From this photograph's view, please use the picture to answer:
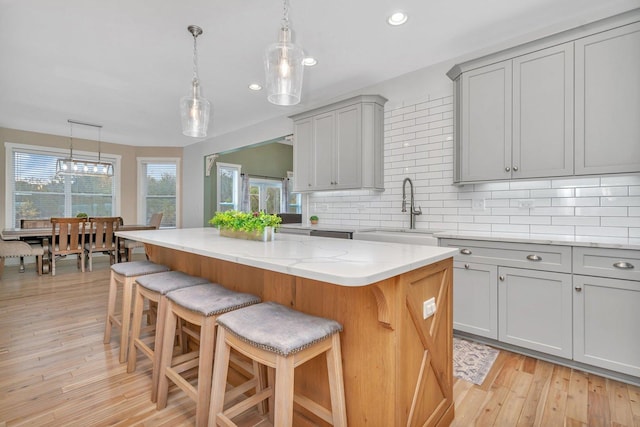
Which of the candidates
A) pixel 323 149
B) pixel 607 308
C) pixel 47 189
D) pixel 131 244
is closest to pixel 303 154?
pixel 323 149

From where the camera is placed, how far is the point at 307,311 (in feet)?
5.04

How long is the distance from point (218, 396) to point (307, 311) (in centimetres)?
53

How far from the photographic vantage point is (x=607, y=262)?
2.01m

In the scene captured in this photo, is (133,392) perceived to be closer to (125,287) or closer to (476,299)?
(125,287)

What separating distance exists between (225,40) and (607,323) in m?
3.69

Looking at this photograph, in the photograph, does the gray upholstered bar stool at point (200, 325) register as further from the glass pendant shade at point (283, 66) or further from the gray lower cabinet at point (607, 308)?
the gray lower cabinet at point (607, 308)

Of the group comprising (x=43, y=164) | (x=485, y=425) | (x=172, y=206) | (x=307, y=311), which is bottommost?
(x=485, y=425)

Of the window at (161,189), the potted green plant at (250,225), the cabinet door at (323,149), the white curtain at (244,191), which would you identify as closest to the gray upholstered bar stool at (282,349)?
the potted green plant at (250,225)

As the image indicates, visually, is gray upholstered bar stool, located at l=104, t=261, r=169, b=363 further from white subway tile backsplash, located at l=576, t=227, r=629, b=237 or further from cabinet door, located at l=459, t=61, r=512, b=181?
white subway tile backsplash, located at l=576, t=227, r=629, b=237

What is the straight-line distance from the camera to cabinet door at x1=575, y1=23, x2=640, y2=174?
210 centimetres

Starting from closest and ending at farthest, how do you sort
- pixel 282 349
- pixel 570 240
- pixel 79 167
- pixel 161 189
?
pixel 282 349, pixel 570 240, pixel 79 167, pixel 161 189

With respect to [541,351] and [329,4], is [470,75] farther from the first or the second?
[541,351]

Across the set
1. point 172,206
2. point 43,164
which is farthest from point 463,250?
point 43,164

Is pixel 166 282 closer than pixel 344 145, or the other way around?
pixel 166 282
